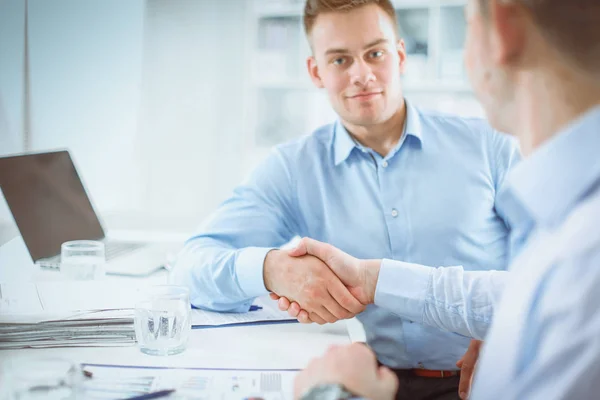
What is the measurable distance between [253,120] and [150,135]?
62 centimetres

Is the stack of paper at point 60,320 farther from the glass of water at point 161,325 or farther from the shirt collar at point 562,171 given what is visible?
the shirt collar at point 562,171

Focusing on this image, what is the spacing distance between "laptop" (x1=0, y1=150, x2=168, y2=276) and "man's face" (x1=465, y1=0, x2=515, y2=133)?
1051 mm

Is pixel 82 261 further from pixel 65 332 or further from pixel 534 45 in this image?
pixel 534 45

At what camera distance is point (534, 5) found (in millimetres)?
648

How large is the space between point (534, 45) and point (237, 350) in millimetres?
709

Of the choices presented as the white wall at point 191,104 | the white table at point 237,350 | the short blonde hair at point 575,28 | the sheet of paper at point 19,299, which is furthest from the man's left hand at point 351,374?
the white wall at point 191,104

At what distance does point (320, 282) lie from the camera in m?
1.27

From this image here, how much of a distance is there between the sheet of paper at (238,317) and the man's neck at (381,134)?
0.52 m

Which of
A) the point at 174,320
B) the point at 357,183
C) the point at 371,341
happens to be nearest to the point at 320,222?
the point at 357,183

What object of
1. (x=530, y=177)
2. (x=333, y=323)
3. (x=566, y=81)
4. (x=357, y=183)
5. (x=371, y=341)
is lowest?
(x=371, y=341)

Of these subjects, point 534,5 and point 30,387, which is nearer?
point 534,5

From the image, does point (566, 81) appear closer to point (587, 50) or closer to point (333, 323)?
point (587, 50)

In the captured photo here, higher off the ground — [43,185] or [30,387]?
[43,185]

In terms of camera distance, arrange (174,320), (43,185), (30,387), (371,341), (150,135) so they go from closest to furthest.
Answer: (30,387) → (174,320) → (371,341) → (43,185) → (150,135)
